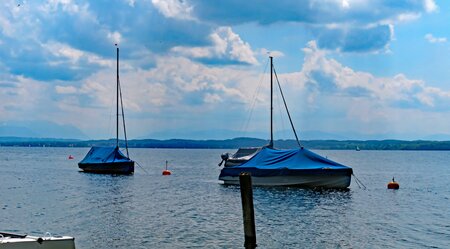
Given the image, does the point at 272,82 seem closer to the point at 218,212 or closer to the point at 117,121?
the point at 117,121

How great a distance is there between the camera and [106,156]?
8288cm

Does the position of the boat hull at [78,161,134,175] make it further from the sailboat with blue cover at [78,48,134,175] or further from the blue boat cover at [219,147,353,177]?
the blue boat cover at [219,147,353,177]

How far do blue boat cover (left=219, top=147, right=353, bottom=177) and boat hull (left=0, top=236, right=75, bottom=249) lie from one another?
3759cm

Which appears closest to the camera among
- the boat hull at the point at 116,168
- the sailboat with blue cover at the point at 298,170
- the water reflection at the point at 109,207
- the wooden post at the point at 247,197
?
the wooden post at the point at 247,197

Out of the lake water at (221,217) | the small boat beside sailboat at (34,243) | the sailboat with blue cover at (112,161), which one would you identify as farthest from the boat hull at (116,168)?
the small boat beside sailboat at (34,243)

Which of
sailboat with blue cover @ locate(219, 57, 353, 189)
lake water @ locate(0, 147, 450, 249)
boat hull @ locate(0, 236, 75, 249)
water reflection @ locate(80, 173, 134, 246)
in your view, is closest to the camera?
boat hull @ locate(0, 236, 75, 249)

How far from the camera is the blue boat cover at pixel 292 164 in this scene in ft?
176

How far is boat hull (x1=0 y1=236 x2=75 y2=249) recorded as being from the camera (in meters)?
17.0

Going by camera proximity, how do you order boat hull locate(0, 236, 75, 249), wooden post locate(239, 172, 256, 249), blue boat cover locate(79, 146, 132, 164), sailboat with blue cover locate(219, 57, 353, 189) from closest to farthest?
boat hull locate(0, 236, 75, 249)
wooden post locate(239, 172, 256, 249)
sailboat with blue cover locate(219, 57, 353, 189)
blue boat cover locate(79, 146, 132, 164)

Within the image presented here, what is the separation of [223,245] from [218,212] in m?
12.4

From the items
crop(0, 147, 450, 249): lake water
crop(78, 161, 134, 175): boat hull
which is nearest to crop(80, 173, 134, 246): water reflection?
crop(0, 147, 450, 249): lake water

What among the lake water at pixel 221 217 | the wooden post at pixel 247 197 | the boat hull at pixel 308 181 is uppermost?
the wooden post at pixel 247 197

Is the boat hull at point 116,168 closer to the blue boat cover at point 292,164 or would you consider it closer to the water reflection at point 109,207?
the water reflection at point 109,207

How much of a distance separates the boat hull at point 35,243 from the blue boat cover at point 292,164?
123ft
